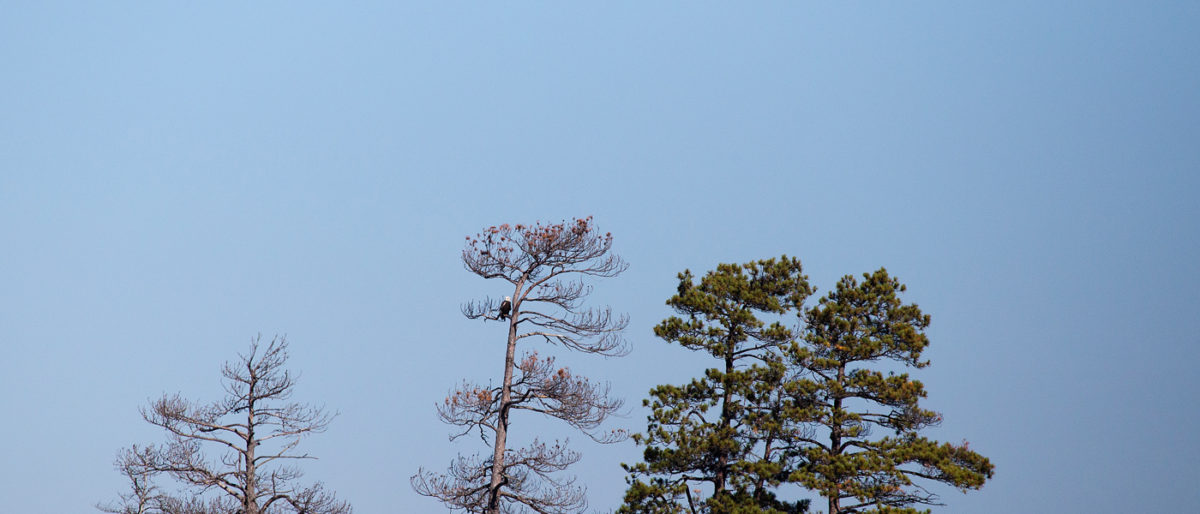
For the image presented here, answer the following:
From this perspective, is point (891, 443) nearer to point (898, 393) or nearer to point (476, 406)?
point (898, 393)

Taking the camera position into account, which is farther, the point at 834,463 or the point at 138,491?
the point at 138,491

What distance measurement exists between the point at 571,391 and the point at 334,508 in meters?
5.75

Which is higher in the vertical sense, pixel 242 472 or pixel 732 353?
pixel 732 353

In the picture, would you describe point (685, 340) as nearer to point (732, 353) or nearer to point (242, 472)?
point (732, 353)

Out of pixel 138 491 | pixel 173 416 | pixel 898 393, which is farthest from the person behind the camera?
pixel 138 491

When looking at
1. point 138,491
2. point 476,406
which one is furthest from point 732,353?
point 138,491

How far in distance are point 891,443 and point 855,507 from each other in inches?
66.9

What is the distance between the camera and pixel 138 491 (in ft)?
137

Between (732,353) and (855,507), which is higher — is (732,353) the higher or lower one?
the higher one

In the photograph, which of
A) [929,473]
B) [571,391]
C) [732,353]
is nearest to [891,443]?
[929,473]

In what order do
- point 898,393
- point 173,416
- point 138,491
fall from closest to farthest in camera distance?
1. point 173,416
2. point 898,393
3. point 138,491

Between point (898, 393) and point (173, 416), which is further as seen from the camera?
point (898, 393)

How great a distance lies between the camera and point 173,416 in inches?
1378

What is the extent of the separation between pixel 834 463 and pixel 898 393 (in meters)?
2.20
